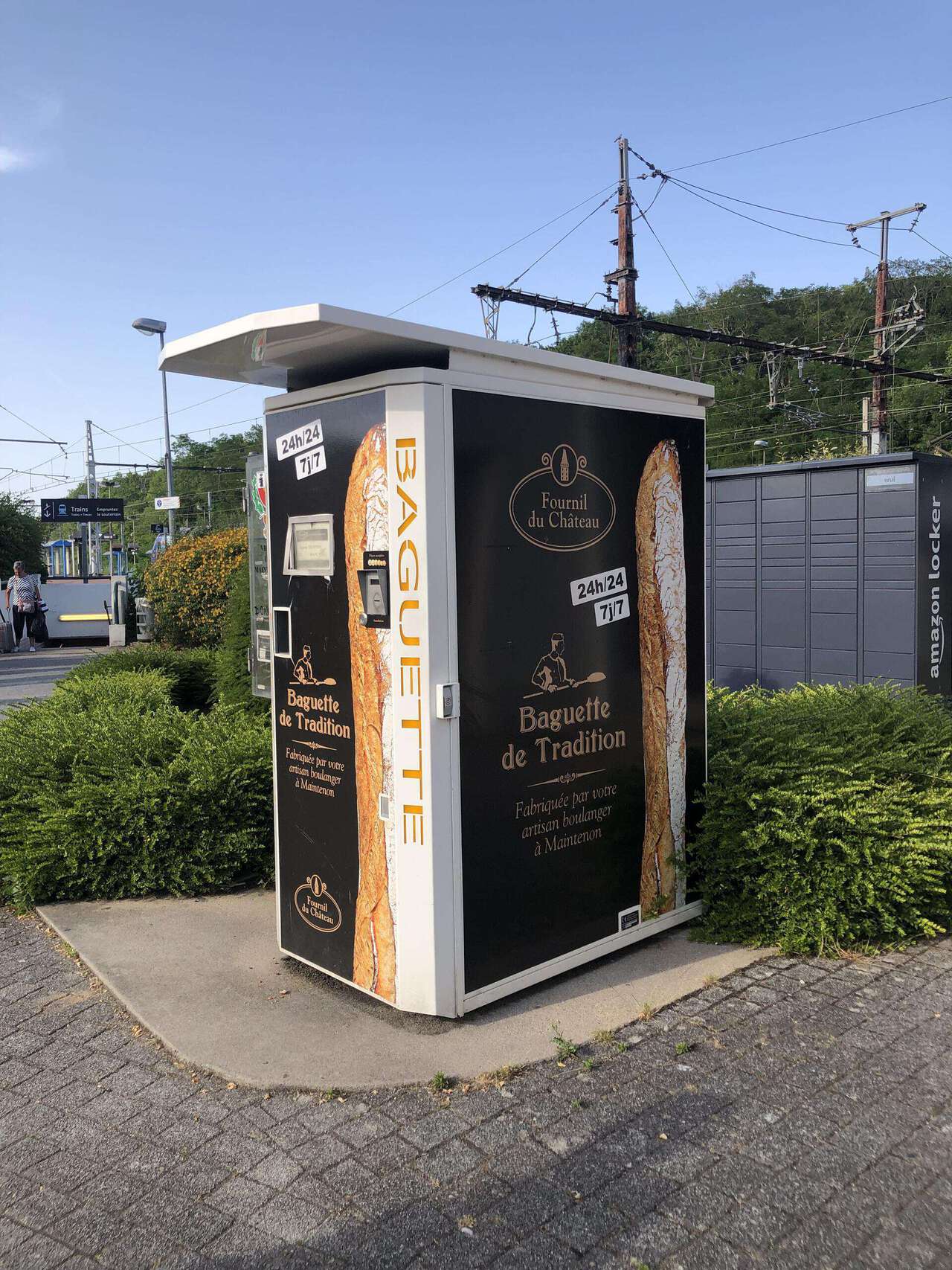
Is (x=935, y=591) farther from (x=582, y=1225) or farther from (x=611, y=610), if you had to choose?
(x=582, y=1225)

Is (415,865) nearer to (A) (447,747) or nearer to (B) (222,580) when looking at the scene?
(A) (447,747)

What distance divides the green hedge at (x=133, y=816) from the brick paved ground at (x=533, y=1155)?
4.60 ft

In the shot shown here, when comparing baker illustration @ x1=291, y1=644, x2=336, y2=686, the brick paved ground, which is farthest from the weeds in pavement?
baker illustration @ x1=291, y1=644, x2=336, y2=686

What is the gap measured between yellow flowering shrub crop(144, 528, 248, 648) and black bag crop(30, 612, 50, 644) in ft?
35.6

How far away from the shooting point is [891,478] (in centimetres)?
720

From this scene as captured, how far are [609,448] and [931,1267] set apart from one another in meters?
3.04

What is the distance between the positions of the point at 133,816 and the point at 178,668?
4591 millimetres

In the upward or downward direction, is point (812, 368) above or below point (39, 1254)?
above

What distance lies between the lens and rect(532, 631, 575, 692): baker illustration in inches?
158

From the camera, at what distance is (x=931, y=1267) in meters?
2.45

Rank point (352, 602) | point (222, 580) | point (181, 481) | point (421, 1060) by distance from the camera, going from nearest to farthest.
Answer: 1. point (421, 1060)
2. point (352, 602)
3. point (222, 580)
4. point (181, 481)

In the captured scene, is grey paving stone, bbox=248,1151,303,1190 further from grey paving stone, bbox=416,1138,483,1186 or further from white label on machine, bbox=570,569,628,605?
white label on machine, bbox=570,569,628,605

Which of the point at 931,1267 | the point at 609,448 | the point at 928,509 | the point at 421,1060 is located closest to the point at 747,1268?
the point at 931,1267

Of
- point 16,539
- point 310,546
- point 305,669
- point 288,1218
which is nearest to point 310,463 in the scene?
point 310,546
